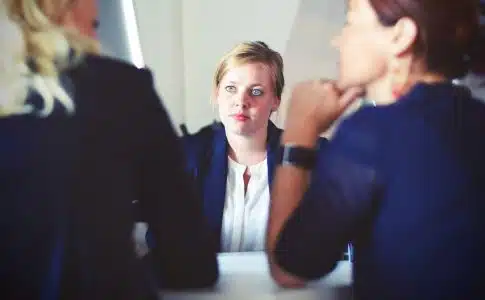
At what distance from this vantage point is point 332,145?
3.34 ft

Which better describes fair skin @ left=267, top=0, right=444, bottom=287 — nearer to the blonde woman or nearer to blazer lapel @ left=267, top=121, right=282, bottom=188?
blazer lapel @ left=267, top=121, right=282, bottom=188

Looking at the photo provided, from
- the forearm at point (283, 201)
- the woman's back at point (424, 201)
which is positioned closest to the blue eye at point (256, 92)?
the forearm at point (283, 201)

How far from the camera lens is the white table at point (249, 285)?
1.00 m

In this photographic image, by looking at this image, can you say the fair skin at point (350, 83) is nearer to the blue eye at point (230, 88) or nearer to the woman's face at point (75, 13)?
the blue eye at point (230, 88)

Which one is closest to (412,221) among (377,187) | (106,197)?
(377,187)

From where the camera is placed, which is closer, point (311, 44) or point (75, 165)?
point (75, 165)

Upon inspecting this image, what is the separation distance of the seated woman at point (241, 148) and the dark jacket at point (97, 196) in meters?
0.04

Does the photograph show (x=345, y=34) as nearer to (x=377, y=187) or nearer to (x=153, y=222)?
(x=377, y=187)

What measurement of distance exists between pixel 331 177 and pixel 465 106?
318mm

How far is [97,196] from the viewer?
91 cm

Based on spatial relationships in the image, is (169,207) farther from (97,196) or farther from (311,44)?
(311,44)

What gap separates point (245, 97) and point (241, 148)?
0.33 feet

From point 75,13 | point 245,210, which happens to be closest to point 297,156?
point 245,210

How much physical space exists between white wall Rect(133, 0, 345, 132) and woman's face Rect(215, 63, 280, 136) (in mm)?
26
